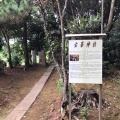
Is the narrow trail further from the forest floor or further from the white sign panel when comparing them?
the white sign panel

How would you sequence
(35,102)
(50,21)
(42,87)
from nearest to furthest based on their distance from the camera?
(35,102) < (42,87) < (50,21)

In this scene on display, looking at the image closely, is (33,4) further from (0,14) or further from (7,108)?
(7,108)

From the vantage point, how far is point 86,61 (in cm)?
391

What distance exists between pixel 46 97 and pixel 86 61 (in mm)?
2658

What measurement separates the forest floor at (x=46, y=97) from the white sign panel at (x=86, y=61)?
0.88 metres

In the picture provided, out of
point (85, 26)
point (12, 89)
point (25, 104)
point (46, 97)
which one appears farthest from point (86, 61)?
point (85, 26)

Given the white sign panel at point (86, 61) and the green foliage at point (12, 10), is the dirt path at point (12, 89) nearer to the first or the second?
the white sign panel at point (86, 61)

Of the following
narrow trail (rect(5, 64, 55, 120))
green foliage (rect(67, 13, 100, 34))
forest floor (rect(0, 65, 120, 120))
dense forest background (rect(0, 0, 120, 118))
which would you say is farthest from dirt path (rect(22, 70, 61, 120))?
green foliage (rect(67, 13, 100, 34))

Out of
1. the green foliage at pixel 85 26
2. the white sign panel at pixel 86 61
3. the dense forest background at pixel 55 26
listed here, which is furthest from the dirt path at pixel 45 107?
the green foliage at pixel 85 26

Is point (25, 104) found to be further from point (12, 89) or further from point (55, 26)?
point (55, 26)

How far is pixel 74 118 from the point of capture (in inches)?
169

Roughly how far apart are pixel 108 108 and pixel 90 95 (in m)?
0.44

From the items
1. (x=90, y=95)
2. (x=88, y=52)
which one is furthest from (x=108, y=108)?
(x=88, y=52)

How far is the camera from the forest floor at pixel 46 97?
4.74 m
